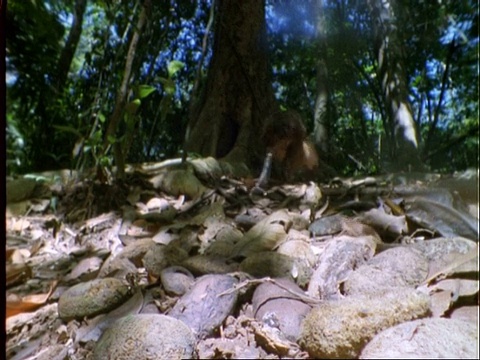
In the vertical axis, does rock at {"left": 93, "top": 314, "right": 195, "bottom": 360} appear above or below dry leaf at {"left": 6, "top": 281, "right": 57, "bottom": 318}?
above

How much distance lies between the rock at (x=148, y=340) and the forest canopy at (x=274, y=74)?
293mm

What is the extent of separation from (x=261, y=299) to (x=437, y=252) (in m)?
0.21

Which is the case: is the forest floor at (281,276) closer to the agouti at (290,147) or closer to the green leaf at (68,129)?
the agouti at (290,147)

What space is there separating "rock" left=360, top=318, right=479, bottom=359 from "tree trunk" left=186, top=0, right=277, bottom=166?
0.31 metres

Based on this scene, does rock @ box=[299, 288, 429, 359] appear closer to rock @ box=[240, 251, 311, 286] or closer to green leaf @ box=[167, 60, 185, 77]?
rock @ box=[240, 251, 311, 286]

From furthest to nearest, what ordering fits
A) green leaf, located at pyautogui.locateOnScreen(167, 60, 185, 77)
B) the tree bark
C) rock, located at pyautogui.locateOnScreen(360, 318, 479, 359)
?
the tree bark, green leaf, located at pyautogui.locateOnScreen(167, 60, 185, 77), rock, located at pyautogui.locateOnScreen(360, 318, 479, 359)

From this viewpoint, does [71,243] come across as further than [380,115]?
Yes

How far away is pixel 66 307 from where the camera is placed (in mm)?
756

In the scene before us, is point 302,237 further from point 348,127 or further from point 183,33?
point 183,33

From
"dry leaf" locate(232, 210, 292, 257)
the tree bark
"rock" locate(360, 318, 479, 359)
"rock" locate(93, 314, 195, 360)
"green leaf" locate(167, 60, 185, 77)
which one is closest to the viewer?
"rock" locate(360, 318, 479, 359)

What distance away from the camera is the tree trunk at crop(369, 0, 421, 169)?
1.88 feet

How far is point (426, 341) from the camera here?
0.43 metres

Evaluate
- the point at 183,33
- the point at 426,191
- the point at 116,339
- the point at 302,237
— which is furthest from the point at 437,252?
the point at 183,33

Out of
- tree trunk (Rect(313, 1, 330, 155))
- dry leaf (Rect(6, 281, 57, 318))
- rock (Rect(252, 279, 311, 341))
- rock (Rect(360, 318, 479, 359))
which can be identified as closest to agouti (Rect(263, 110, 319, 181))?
tree trunk (Rect(313, 1, 330, 155))
